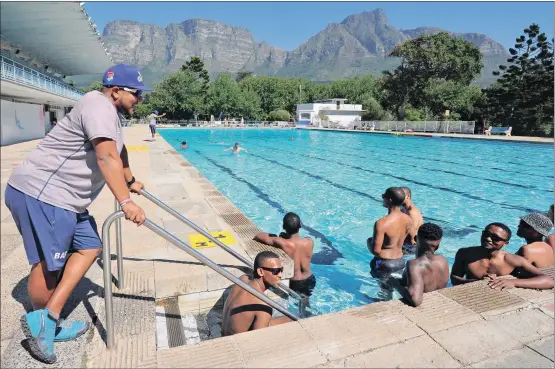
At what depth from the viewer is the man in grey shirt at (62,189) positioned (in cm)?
209

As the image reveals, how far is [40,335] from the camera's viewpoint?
210cm

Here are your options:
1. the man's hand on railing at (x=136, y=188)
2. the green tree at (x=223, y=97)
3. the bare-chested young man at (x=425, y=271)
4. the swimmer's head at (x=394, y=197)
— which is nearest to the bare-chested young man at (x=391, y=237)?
the swimmer's head at (x=394, y=197)

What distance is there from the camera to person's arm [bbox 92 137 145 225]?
206 cm

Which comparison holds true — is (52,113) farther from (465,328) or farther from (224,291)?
(465,328)

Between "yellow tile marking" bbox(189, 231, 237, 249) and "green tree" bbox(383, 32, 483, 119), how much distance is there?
151ft

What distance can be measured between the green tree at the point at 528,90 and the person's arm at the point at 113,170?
122 feet

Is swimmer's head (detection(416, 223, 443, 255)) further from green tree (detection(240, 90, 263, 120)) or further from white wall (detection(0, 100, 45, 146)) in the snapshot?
green tree (detection(240, 90, 263, 120))

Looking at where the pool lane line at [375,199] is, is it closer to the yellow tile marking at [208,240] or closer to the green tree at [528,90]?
the yellow tile marking at [208,240]

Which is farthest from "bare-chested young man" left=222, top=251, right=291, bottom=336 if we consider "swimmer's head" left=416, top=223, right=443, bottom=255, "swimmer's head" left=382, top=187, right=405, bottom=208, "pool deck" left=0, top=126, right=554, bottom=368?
"swimmer's head" left=382, top=187, right=405, bottom=208

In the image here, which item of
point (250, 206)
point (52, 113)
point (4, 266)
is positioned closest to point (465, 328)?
point (4, 266)

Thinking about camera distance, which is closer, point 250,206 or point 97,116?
point 97,116

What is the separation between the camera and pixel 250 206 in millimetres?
9453

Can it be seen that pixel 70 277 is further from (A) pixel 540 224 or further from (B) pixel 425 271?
(A) pixel 540 224

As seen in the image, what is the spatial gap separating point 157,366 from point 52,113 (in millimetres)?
35317
